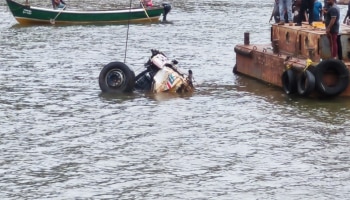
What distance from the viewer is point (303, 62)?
21.6 metres

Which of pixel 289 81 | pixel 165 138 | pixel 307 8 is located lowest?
pixel 165 138

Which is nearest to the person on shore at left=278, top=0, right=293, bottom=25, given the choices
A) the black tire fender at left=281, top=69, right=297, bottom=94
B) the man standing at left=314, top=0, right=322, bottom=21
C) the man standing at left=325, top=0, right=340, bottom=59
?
the man standing at left=314, top=0, right=322, bottom=21

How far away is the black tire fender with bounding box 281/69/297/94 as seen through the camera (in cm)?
2130

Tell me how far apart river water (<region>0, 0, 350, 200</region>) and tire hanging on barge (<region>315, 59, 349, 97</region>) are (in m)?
0.26

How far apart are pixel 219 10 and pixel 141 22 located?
7815mm

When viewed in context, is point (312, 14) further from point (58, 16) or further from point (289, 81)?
point (58, 16)

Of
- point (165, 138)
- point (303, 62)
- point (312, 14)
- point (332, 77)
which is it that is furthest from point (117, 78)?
point (312, 14)

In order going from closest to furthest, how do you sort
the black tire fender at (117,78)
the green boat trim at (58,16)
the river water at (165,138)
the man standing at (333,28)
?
the river water at (165,138) → the man standing at (333,28) → the black tire fender at (117,78) → the green boat trim at (58,16)

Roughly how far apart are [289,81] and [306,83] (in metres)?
0.63

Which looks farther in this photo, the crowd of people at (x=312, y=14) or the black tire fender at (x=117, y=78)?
the black tire fender at (x=117, y=78)

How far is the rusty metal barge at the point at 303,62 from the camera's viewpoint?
20.7m

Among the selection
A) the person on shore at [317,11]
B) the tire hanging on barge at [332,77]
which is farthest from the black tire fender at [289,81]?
the person on shore at [317,11]

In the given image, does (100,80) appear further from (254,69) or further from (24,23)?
(24,23)

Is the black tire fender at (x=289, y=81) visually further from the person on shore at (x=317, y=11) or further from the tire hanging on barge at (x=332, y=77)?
the person on shore at (x=317, y=11)
